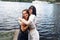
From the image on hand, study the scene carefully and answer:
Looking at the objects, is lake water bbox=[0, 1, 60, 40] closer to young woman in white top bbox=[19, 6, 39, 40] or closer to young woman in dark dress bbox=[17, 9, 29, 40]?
young woman in white top bbox=[19, 6, 39, 40]

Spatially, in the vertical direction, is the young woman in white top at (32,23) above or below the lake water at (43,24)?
above

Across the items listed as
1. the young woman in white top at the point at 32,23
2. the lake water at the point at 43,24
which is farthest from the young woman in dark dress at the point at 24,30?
the lake water at the point at 43,24

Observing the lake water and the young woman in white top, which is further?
the lake water

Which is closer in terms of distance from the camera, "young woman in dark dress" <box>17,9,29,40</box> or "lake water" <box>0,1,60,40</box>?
"young woman in dark dress" <box>17,9,29,40</box>

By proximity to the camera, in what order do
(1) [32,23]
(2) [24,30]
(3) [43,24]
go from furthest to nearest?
(3) [43,24] → (1) [32,23] → (2) [24,30]

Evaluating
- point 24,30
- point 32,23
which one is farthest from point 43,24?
point 24,30

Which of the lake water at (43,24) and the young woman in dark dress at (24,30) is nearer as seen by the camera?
the young woman in dark dress at (24,30)

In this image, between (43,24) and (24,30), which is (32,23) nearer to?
(24,30)

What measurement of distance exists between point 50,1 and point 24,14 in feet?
197

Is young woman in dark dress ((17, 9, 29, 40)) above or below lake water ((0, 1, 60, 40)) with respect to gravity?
above

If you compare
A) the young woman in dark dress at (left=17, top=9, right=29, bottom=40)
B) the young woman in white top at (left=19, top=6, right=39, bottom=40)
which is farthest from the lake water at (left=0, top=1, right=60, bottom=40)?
the young woman in dark dress at (left=17, top=9, right=29, bottom=40)

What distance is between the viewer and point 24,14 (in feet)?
12.8

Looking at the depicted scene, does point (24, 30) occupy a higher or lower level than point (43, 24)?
higher

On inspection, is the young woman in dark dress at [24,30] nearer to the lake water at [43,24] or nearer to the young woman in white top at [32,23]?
the young woman in white top at [32,23]
